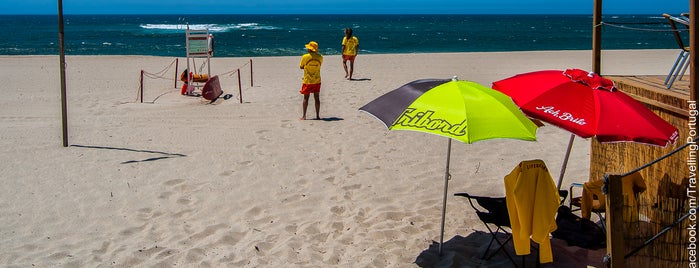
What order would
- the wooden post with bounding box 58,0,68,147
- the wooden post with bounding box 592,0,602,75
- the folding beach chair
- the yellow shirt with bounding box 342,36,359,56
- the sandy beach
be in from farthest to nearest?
1. the yellow shirt with bounding box 342,36,359,56
2. the wooden post with bounding box 58,0,68,147
3. the wooden post with bounding box 592,0,602,75
4. the sandy beach
5. the folding beach chair

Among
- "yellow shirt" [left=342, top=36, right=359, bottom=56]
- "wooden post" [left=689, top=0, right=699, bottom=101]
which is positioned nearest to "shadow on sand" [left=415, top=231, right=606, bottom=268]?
"wooden post" [left=689, top=0, right=699, bottom=101]

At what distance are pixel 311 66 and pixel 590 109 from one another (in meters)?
6.14

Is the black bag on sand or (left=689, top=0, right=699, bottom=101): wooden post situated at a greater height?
(left=689, top=0, right=699, bottom=101): wooden post

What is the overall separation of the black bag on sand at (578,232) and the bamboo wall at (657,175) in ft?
1.35

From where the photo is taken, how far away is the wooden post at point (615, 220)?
3824 millimetres

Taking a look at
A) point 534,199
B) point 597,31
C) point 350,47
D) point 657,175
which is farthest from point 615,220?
point 350,47

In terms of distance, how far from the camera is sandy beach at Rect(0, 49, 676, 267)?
5.27m

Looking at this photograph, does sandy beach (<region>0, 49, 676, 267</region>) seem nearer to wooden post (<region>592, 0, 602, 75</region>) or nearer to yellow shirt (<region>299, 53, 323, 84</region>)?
yellow shirt (<region>299, 53, 323, 84</region>)

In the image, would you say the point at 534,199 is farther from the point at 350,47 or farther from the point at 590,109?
the point at 350,47

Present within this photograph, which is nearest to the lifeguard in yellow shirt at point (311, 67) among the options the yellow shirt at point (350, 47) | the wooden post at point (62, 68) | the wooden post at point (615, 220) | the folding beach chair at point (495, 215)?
the wooden post at point (62, 68)

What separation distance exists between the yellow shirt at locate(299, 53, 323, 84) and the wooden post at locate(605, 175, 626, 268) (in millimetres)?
6672

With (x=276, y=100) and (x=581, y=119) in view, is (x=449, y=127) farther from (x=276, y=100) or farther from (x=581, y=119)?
(x=276, y=100)

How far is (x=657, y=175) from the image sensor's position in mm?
5137

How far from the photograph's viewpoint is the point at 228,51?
37.2 metres
